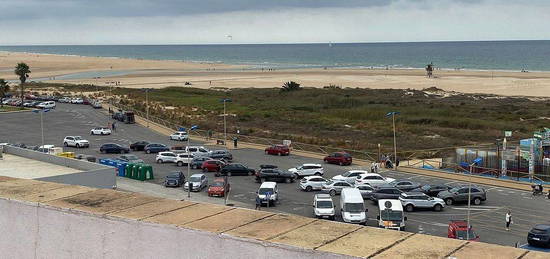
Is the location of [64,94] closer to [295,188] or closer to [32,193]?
[295,188]

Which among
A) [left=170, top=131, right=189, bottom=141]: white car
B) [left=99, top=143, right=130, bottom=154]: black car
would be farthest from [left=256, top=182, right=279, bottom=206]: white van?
[left=170, top=131, right=189, bottom=141]: white car

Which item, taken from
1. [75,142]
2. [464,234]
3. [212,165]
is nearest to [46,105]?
[75,142]

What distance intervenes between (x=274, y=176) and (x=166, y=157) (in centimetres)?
1200

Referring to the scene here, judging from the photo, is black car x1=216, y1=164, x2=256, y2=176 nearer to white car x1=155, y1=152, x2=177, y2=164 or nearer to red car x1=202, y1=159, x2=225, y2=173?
red car x1=202, y1=159, x2=225, y2=173

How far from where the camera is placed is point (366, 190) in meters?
40.3

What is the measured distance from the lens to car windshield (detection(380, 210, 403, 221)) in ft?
103

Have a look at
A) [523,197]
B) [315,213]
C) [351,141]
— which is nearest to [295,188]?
[315,213]

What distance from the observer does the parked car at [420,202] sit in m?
36.4

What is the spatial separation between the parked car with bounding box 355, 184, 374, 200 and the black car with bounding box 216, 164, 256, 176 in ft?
33.1

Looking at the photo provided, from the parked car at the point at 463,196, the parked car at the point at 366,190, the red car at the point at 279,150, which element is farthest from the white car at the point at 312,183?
the red car at the point at 279,150

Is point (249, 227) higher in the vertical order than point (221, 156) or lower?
higher

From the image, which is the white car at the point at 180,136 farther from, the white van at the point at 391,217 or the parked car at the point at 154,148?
the white van at the point at 391,217

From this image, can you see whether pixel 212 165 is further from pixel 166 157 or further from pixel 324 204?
pixel 324 204

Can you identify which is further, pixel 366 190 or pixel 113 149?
pixel 113 149
